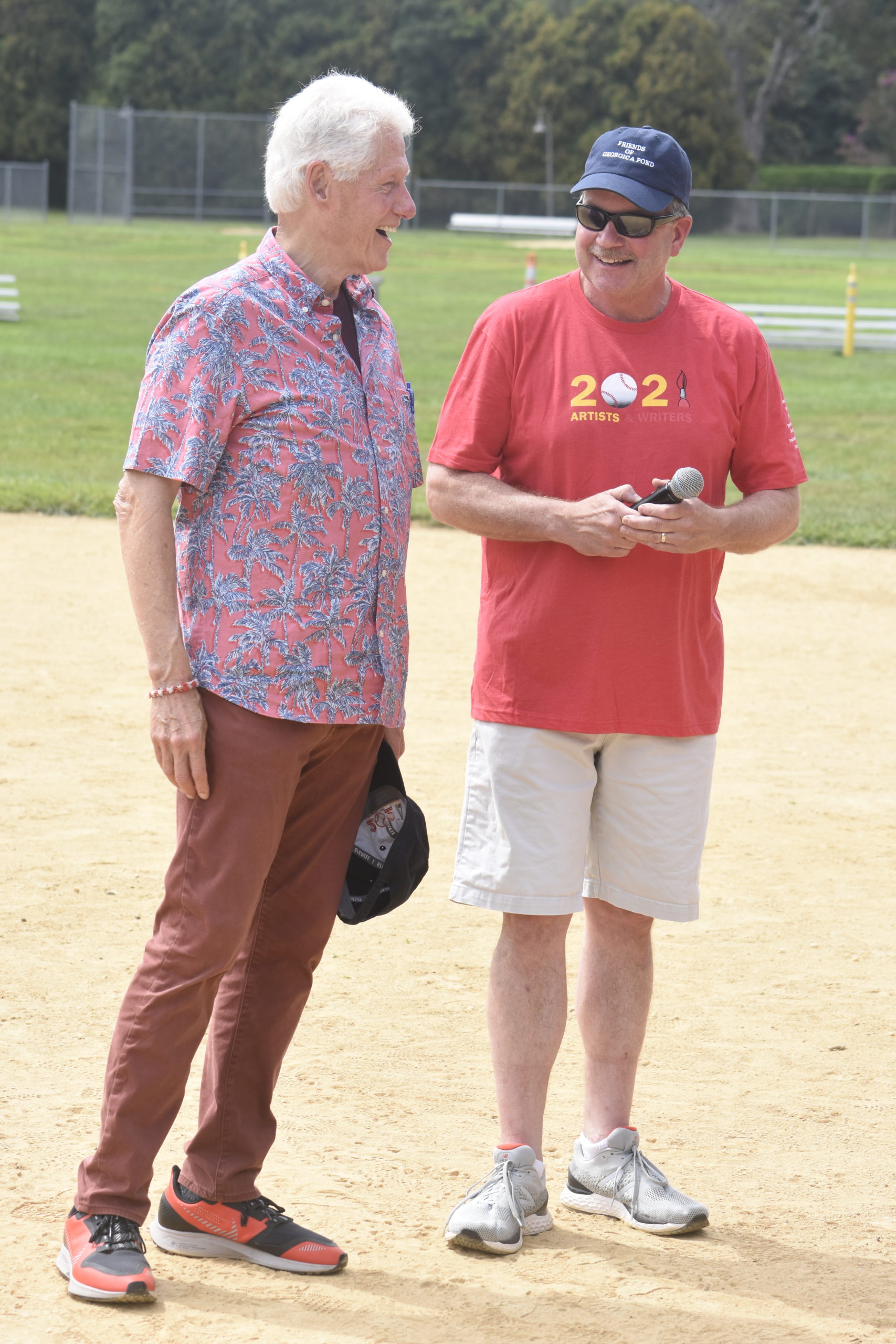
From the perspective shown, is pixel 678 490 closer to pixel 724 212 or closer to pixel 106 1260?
pixel 106 1260

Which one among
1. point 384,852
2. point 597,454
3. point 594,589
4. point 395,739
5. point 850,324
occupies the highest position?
point 850,324

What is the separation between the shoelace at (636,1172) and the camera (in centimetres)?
358

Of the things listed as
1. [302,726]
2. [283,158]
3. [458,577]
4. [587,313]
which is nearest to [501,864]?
[302,726]

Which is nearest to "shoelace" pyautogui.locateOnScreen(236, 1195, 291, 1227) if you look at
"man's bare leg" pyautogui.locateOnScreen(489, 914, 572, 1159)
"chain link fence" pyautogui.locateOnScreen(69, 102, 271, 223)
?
"man's bare leg" pyautogui.locateOnScreen(489, 914, 572, 1159)

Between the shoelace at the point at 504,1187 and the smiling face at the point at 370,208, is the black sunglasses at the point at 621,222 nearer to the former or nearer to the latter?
the smiling face at the point at 370,208

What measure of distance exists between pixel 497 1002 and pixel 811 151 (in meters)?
68.9

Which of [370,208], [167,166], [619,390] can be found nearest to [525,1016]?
[619,390]

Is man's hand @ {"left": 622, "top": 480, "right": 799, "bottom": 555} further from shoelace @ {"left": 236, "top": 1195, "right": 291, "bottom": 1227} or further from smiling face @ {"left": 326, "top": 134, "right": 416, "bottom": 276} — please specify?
shoelace @ {"left": 236, "top": 1195, "right": 291, "bottom": 1227}

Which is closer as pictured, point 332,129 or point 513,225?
point 332,129

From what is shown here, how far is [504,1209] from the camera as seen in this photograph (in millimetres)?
3416

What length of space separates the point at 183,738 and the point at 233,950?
42 cm

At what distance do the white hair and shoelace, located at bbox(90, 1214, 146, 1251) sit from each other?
6.46 feet

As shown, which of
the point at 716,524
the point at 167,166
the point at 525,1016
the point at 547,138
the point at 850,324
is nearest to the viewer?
the point at 716,524

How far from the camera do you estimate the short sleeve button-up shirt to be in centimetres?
296
